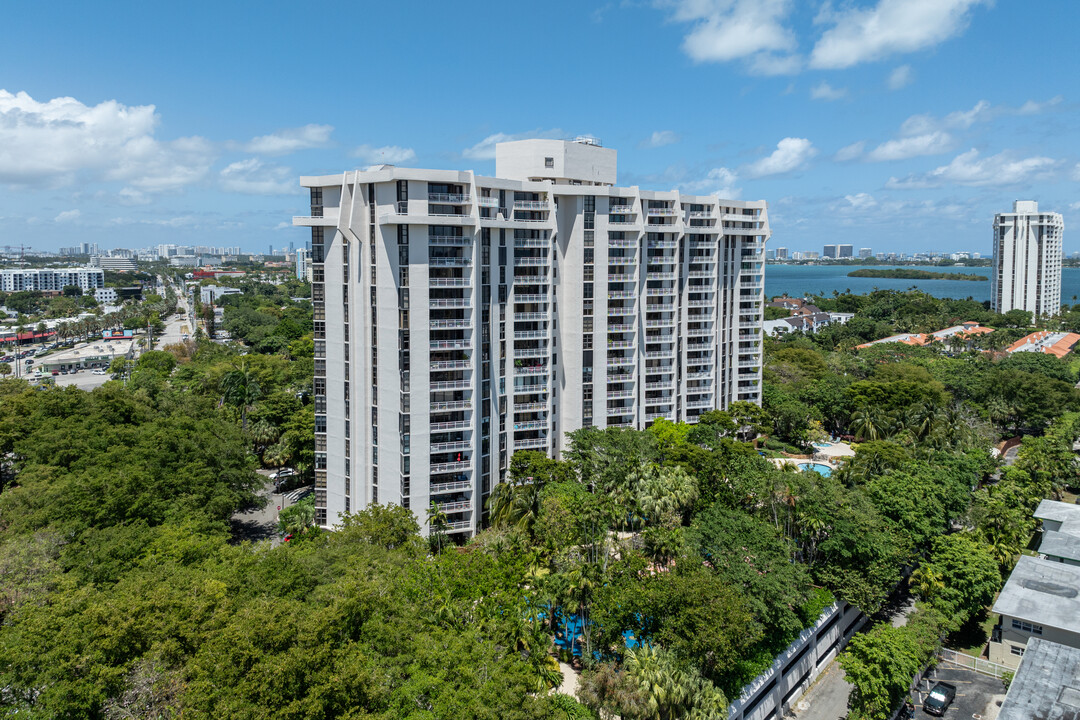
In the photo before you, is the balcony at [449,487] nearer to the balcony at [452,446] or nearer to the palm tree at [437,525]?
Result: the palm tree at [437,525]

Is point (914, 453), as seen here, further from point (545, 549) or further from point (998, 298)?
point (998, 298)

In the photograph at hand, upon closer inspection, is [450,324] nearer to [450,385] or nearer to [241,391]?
[450,385]

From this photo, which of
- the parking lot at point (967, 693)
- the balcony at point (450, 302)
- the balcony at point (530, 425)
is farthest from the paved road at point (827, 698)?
the balcony at point (450, 302)

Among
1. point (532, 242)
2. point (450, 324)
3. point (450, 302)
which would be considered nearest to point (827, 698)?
point (450, 324)

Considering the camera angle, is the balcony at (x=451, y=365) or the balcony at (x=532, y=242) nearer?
the balcony at (x=451, y=365)

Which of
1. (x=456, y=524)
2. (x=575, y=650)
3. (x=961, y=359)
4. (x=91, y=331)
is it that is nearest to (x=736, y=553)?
(x=575, y=650)

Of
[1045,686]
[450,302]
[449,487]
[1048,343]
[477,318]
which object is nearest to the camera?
[1045,686]
